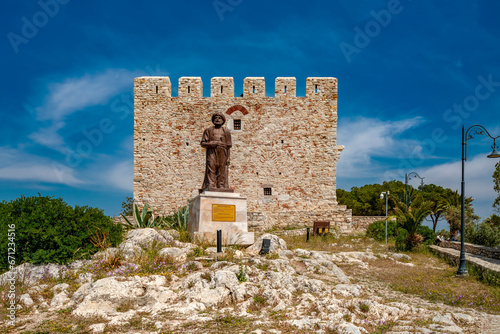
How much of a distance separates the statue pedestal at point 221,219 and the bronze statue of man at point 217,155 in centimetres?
54

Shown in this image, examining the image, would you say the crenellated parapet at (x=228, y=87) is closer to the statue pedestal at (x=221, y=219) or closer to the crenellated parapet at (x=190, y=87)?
the crenellated parapet at (x=190, y=87)

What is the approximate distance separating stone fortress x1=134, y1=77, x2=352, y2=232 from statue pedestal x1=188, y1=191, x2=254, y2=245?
1006 centimetres

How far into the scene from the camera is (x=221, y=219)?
10383mm

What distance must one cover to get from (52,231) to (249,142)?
560 inches

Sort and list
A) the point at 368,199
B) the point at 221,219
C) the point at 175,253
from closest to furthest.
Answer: the point at 175,253 < the point at 221,219 < the point at 368,199

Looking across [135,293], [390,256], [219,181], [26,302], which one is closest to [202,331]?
[135,293]

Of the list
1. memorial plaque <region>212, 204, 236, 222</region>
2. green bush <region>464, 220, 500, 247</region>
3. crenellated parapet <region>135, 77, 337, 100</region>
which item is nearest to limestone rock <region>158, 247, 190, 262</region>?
memorial plaque <region>212, 204, 236, 222</region>

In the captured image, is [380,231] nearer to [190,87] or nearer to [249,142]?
[249,142]

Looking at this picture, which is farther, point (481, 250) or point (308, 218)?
point (308, 218)

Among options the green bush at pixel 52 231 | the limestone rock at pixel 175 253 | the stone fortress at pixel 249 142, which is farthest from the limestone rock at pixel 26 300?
the stone fortress at pixel 249 142

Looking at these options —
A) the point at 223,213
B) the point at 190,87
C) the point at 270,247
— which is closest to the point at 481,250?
the point at 270,247

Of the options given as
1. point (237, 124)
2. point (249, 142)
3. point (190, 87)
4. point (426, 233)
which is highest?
point (190, 87)

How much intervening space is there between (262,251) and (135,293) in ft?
12.4

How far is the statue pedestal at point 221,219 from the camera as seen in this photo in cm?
1008
